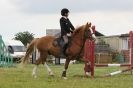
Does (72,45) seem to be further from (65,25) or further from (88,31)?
(65,25)

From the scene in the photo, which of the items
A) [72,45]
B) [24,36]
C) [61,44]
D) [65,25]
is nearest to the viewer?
[65,25]

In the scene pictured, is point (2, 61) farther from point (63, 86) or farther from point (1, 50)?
point (63, 86)

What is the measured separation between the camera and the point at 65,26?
19469mm

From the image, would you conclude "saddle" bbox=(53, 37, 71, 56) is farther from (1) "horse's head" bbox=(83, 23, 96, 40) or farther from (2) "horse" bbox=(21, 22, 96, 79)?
(1) "horse's head" bbox=(83, 23, 96, 40)

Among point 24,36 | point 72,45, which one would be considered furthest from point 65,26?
point 24,36

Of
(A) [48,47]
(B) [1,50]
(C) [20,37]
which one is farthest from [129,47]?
(C) [20,37]

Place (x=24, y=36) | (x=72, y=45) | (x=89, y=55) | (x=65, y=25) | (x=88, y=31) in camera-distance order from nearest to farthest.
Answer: (x=65, y=25), (x=88, y=31), (x=72, y=45), (x=89, y=55), (x=24, y=36)

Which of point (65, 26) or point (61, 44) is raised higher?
point (65, 26)

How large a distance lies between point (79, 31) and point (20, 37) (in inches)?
2879

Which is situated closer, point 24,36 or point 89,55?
point 89,55

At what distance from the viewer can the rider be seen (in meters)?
19.5

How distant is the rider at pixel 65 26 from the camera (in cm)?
1947

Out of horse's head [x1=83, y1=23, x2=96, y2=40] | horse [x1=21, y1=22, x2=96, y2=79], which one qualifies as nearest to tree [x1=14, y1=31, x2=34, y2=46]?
horse [x1=21, y1=22, x2=96, y2=79]

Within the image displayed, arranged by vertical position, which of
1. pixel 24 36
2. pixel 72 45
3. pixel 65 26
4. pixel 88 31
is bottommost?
pixel 72 45
